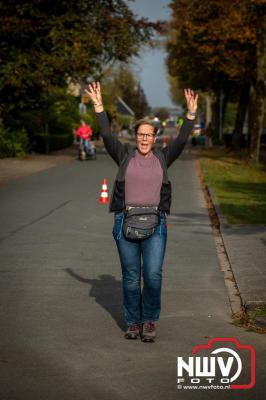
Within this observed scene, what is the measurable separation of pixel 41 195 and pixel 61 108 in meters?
39.8

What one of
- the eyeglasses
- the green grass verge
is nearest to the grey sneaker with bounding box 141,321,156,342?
the eyeglasses

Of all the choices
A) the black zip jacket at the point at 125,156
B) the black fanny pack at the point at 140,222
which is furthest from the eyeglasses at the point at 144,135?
the black fanny pack at the point at 140,222

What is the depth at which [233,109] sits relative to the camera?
123 m

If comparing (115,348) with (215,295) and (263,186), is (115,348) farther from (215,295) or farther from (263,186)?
(263,186)

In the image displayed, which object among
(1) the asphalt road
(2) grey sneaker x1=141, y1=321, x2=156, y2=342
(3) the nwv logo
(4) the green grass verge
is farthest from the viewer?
(4) the green grass verge

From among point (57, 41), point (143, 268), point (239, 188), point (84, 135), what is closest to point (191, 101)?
point (143, 268)

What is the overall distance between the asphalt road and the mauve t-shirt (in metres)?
1.10

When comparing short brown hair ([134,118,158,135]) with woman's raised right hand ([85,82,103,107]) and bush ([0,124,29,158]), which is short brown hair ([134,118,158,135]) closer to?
woman's raised right hand ([85,82,103,107])

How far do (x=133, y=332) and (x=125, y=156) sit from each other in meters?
1.39

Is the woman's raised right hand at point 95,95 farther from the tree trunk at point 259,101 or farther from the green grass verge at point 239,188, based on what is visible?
the tree trunk at point 259,101

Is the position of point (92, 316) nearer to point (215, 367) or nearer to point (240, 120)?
point (215, 367)

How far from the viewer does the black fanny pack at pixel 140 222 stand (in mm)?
6754

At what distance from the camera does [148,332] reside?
6852 millimetres

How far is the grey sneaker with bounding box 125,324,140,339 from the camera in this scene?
22.8 feet
